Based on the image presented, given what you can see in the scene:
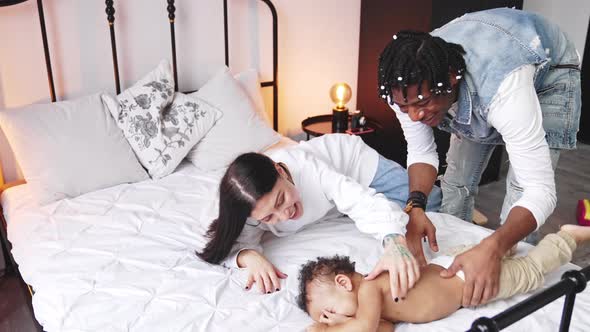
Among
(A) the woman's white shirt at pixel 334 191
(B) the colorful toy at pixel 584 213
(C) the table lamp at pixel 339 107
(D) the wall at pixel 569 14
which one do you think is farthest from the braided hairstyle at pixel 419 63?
(D) the wall at pixel 569 14

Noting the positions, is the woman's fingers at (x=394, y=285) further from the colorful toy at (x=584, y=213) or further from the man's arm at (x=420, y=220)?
the colorful toy at (x=584, y=213)

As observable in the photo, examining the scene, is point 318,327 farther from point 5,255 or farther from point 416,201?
point 5,255

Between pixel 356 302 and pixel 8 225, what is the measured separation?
1.32m

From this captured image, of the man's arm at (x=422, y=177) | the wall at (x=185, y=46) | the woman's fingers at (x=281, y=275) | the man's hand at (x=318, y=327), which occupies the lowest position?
the woman's fingers at (x=281, y=275)

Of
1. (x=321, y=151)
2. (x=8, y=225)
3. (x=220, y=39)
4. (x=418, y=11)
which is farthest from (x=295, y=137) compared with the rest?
(x=8, y=225)

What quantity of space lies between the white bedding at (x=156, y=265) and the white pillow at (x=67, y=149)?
0.21 feet

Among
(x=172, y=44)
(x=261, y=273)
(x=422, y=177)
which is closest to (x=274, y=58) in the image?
(x=172, y=44)

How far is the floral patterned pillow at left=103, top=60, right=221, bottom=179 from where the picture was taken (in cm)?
210

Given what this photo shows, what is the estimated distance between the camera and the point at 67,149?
6.38ft

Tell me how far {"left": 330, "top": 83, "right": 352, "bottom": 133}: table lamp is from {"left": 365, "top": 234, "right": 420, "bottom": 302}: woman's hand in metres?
1.57

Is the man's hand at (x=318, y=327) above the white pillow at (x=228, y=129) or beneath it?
beneath

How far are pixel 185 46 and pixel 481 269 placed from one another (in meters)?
1.86

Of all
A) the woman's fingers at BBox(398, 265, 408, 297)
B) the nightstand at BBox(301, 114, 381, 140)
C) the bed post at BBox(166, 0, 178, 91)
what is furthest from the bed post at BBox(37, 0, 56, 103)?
the woman's fingers at BBox(398, 265, 408, 297)

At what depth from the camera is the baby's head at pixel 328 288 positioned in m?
1.15
